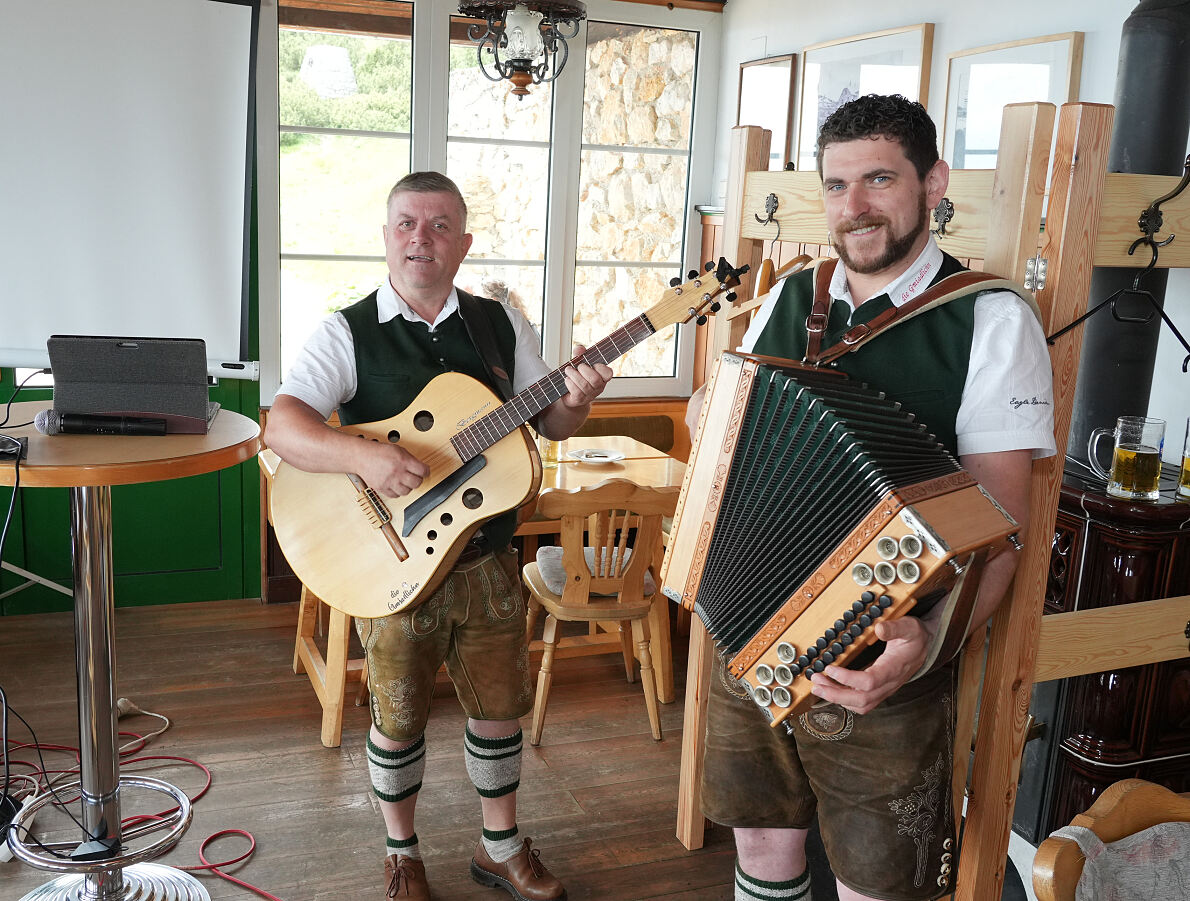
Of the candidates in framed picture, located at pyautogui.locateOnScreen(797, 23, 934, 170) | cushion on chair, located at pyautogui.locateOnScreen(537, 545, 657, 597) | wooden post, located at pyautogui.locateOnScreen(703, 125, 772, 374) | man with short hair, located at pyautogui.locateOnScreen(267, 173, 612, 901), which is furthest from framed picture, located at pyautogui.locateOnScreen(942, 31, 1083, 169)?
cushion on chair, located at pyautogui.locateOnScreen(537, 545, 657, 597)

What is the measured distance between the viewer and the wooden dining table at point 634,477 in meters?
3.27

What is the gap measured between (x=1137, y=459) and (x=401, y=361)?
1.52 metres

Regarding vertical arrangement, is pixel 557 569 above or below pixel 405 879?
above

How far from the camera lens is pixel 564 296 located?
14.9ft

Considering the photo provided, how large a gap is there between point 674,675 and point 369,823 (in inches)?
53.7

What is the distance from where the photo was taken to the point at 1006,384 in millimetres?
1464

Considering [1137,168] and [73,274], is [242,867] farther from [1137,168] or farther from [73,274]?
[1137,168]

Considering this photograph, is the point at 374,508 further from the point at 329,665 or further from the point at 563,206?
the point at 563,206

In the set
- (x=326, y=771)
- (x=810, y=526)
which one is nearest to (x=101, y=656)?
(x=326, y=771)

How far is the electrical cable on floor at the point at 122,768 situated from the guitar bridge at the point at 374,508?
90cm

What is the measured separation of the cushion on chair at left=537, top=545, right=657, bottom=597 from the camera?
3166 mm

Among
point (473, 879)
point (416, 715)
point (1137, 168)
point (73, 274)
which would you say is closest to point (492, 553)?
point (416, 715)

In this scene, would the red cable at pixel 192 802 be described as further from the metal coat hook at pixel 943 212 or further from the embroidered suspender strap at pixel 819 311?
the metal coat hook at pixel 943 212

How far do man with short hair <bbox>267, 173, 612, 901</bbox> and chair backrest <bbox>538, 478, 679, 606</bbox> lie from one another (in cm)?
68
